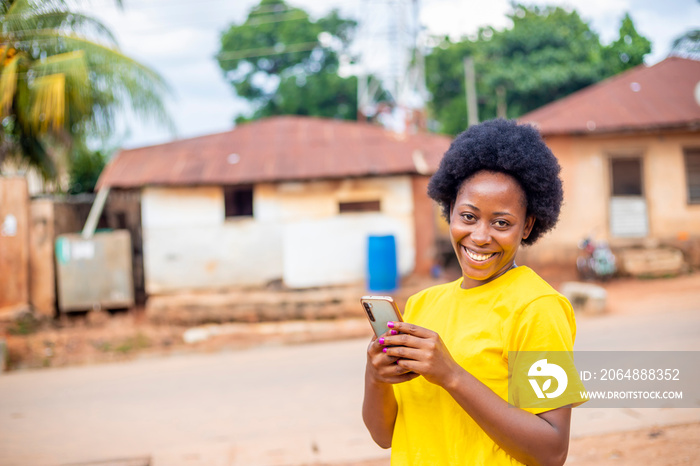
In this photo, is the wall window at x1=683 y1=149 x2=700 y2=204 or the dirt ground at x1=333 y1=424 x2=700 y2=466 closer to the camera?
the dirt ground at x1=333 y1=424 x2=700 y2=466

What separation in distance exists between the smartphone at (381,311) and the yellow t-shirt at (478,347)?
0.58 feet

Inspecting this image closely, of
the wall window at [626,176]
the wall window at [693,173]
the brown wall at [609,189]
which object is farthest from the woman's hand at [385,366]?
the wall window at [693,173]

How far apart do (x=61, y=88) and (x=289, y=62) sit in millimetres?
19904

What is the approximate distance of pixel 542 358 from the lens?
1311 mm

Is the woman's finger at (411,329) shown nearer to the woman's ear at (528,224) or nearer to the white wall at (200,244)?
the woman's ear at (528,224)

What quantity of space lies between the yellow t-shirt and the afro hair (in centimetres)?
20

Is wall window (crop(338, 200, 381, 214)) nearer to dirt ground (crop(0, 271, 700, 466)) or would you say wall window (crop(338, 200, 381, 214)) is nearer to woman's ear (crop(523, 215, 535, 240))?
dirt ground (crop(0, 271, 700, 466))

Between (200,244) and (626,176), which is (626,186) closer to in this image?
(626,176)

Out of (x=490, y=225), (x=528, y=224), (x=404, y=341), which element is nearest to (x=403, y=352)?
(x=404, y=341)

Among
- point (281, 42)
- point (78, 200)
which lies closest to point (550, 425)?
point (78, 200)

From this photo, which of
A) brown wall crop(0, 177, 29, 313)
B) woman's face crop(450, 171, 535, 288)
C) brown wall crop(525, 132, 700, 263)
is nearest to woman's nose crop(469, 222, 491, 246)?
woman's face crop(450, 171, 535, 288)

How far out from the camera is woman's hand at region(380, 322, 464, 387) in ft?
4.28

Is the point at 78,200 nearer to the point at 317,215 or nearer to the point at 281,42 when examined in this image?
the point at 317,215

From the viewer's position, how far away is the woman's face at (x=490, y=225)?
1.51 metres
